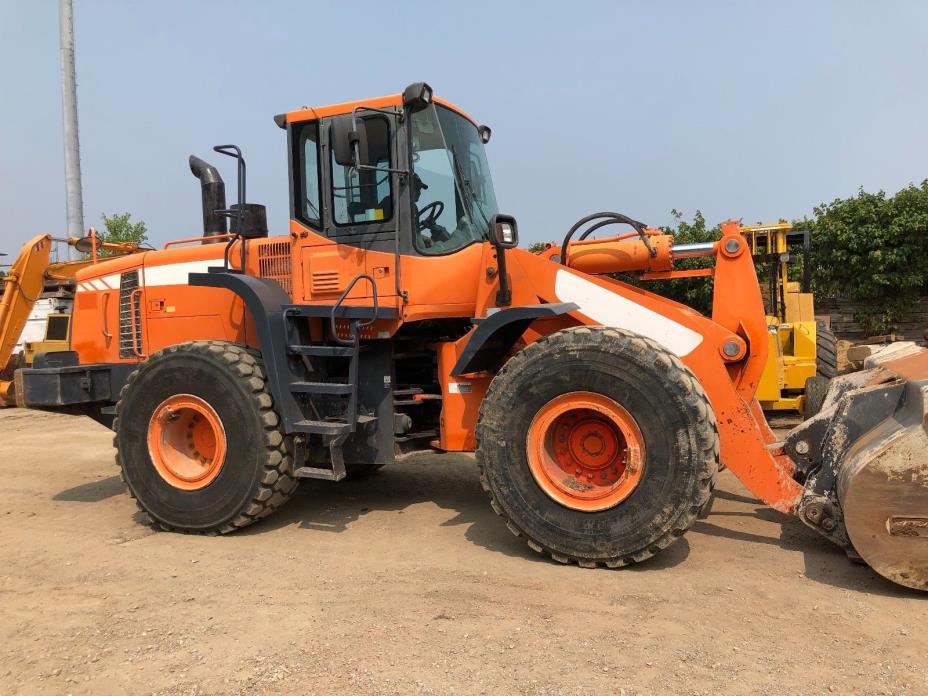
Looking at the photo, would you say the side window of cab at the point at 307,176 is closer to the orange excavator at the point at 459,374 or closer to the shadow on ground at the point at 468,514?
the orange excavator at the point at 459,374

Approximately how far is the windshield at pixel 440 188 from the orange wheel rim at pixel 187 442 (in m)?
1.97

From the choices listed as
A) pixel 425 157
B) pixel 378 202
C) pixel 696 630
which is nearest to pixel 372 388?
pixel 378 202

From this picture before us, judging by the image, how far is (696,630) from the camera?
10.4ft

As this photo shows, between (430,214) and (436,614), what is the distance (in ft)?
9.01

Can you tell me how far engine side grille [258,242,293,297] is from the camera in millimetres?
5387

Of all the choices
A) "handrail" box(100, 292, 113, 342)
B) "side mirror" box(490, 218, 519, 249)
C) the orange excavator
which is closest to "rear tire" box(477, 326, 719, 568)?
the orange excavator

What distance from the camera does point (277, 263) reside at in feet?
17.9

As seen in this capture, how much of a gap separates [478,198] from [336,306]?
4.52 feet

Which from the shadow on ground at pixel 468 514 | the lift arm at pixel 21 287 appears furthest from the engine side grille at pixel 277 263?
the lift arm at pixel 21 287

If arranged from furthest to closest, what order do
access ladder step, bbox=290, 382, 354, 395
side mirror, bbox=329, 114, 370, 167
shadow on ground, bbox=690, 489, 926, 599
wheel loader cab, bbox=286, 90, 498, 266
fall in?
wheel loader cab, bbox=286, 90, 498, 266 < access ladder step, bbox=290, 382, 354, 395 < side mirror, bbox=329, 114, 370, 167 < shadow on ground, bbox=690, 489, 926, 599

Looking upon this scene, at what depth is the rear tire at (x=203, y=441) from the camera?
4781 millimetres

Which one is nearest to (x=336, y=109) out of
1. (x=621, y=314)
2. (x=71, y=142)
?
(x=621, y=314)

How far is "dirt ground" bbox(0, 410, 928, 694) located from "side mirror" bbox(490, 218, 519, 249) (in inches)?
77.2

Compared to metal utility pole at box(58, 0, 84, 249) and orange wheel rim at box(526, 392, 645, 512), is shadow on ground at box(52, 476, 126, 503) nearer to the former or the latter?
orange wheel rim at box(526, 392, 645, 512)
